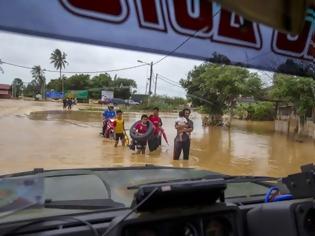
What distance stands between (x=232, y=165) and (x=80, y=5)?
11.6 m

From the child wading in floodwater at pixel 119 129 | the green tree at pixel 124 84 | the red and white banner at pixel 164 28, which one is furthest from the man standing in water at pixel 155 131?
the red and white banner at pixel 164 28

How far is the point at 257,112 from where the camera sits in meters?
35.9

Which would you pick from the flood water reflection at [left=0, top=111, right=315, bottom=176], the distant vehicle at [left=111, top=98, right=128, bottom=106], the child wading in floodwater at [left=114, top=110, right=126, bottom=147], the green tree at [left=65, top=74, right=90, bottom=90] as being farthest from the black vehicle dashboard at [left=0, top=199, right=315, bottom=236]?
the distant vehicle at [left=111, top=98, right=128, bottom=106]

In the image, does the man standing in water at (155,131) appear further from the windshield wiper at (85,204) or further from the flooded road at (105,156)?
the windshield wiper at (85,204)

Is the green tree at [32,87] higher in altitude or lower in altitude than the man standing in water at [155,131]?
higher

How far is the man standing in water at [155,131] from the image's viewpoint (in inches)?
528

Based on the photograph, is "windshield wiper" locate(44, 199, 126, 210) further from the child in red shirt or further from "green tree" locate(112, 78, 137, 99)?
the child in red shirt

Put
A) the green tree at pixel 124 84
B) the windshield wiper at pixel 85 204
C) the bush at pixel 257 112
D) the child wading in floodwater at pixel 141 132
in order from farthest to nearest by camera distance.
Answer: the bush at pixel 257 112 < the child wading in floodwater at pixel 141 132 < the green tree at pixel 124 84 < the windshield wiper at pixel 85 204

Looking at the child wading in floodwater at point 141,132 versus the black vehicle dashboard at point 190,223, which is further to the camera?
the child wading in floodwater at point 141,132

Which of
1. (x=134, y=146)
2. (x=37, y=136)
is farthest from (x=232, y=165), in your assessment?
(x=37, y=136)

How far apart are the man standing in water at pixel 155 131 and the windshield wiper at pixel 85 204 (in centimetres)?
1059

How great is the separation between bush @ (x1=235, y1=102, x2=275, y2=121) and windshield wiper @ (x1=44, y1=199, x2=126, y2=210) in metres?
31.6

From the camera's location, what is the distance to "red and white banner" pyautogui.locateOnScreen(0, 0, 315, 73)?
181 cm

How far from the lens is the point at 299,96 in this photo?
71.4 ft
